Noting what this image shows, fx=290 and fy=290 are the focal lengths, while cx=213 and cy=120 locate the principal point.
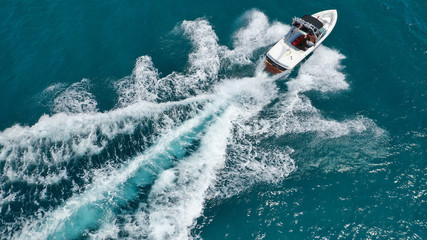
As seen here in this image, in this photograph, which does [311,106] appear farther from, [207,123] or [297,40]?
[207,123]

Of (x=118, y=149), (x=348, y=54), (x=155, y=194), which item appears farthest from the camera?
(x=348, y=54)

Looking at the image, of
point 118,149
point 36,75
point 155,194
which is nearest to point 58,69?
point 36,75

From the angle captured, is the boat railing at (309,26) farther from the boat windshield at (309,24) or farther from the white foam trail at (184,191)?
the white foam trail at (184,191)

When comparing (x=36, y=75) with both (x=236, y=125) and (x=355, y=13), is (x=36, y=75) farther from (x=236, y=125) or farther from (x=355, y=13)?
(x=355, y=13)

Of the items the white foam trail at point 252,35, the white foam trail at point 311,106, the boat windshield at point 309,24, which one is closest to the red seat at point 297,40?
the boat windshield at point 309,24

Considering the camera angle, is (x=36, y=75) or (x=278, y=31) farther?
(x=278, y=31)

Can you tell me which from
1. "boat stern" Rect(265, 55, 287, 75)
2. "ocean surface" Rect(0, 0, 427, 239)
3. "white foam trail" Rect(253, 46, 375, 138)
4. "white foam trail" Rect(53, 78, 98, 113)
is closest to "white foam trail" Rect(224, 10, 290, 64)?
"ocean surface" Rect(0, 0, 427, 239)

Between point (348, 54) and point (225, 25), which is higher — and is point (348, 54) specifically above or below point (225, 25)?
below
